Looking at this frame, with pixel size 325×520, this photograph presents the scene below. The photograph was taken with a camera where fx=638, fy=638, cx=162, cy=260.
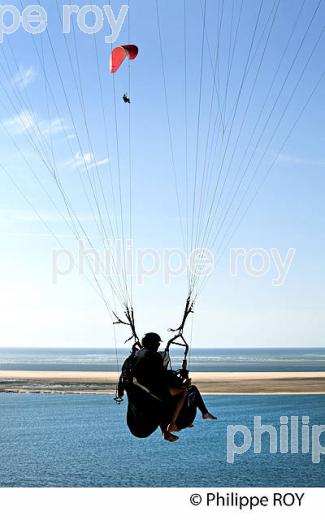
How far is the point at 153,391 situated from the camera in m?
10.2

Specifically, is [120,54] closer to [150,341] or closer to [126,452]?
[150,341]

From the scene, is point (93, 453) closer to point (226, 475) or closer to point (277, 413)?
point (226, 475)

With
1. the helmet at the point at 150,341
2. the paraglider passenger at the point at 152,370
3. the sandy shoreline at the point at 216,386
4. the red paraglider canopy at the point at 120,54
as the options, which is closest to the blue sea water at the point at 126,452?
the sandy shoreline at the point at 216,386

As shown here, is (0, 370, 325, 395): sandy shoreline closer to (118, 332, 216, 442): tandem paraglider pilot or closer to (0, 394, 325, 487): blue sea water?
(0, 394, 325, 487): blue sea water

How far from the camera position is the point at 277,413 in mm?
58219

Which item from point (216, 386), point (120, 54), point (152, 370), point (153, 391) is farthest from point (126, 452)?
point (120, 54)

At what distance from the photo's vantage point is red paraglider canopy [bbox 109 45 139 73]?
12289 mm

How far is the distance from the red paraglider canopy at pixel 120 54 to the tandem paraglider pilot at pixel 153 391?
5.43 meters

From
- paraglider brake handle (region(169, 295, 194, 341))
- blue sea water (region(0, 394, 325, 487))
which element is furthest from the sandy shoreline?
paraglider brake handle (region(169, 295, 194, 341))

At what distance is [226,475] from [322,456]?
934 centimetres

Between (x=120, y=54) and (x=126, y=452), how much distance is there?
4014 centimetres

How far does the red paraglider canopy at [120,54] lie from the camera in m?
12.3

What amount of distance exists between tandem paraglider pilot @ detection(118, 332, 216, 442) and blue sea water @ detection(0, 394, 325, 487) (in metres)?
29.9

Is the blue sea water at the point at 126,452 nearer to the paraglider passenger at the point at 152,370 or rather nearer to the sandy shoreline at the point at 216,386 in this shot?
the sandy shoreline at the point at 216,386
